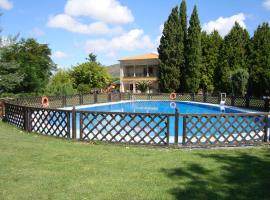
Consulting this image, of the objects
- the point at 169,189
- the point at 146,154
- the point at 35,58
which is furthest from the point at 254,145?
the point at 35,58

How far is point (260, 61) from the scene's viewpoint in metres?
31.3

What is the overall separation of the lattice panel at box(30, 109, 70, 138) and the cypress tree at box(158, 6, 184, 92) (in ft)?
91.8

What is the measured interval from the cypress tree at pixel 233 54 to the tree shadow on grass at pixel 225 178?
27.8m

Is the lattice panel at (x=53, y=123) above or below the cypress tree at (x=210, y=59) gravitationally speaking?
below

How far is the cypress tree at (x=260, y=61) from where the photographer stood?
1169 inches

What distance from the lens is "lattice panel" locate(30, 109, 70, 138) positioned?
9.93 meters

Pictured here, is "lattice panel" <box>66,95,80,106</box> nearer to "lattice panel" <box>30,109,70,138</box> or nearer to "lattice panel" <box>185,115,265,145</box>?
"lattice panel" <box>30,109,70,138</box>

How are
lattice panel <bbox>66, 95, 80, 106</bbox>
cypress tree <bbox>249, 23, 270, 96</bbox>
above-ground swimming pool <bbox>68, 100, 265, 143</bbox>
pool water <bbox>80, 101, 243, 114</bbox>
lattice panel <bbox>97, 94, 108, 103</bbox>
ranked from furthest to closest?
cypress tree <bbox>249, 23, 270, 96</bbox> → lattice panel <bbox>97, 94, 108, 103</bbox> → lattice panel <bbox>66, 95, 80, 106</bbox> → pool water <bbox>80, 101, 243, 114</bbox> → above-ground swimming pool <bbox>68, 100, 265, 143</bbox>

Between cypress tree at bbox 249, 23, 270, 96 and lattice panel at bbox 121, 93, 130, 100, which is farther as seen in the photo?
lattice panel at bbox 121, 93, 130, 100

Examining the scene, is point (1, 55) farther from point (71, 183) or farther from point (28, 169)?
point (71, 183)

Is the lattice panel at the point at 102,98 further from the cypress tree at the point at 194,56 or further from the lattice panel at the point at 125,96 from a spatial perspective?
the cypress tree at the point at 194,56

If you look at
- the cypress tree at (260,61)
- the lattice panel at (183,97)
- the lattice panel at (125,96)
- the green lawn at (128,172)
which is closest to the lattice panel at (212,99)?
the lattice panel at (183,97)

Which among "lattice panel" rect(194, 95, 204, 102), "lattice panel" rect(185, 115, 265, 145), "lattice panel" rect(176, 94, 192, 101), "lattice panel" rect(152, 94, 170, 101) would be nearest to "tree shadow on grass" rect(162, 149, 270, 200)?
"lattice panel" rect(185, 115, 265, 145)

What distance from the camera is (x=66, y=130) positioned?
10.0 m
